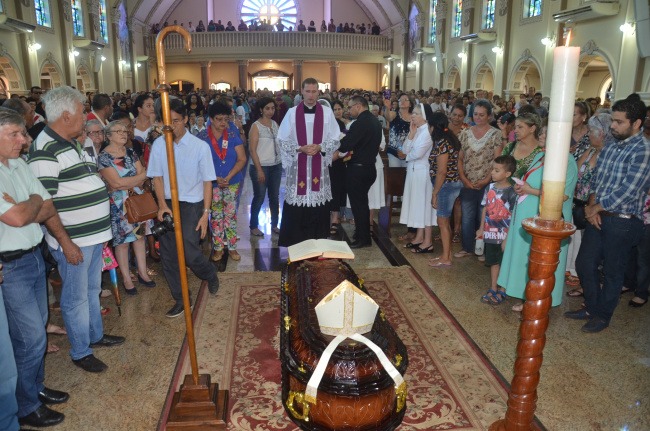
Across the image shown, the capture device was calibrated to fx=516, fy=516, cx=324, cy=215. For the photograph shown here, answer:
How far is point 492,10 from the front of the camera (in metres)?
17.5

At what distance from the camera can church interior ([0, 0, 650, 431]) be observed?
310 centimetres

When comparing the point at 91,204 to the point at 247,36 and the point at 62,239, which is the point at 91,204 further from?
the point at 247,36

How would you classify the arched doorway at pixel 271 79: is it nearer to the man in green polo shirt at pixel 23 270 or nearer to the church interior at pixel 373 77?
the church interior at pixel 373 77

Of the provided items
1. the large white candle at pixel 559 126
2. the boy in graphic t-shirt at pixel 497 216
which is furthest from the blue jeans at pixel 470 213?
the large white candle at pixel 559 126

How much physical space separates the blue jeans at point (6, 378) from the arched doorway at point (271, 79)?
3137cm

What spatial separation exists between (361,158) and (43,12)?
1559 cm

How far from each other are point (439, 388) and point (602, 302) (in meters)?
1.63

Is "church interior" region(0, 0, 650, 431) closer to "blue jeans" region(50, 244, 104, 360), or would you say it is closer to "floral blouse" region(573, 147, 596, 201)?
"blue jeans" region(50, 244, 104, 360)

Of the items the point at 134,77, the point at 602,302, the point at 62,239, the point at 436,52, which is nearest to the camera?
the point at 62,239

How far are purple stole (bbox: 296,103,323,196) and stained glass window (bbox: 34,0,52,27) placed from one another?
14.6m

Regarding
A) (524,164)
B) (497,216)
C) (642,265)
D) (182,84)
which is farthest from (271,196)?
(182,84)

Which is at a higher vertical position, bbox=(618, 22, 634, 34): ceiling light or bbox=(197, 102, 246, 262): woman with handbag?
bbox=(618, 22, 634, 34): ceiling light

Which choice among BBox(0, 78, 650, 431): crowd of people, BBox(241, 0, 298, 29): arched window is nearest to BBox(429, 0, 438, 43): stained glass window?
BBox(241, 0, 298, 29): arched window

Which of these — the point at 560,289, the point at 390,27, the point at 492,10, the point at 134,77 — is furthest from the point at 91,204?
the point at 390,27
